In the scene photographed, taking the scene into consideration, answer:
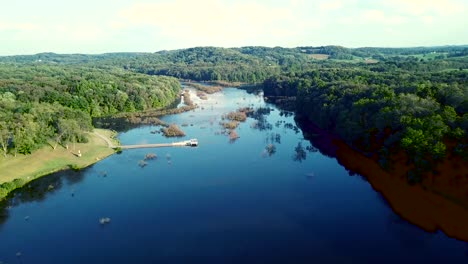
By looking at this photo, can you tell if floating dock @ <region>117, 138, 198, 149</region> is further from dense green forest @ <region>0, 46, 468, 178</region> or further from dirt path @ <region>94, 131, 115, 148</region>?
dense green forest @ <region>0, 46, 468, 178</region>

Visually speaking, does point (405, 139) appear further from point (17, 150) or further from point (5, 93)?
point (5, 93)

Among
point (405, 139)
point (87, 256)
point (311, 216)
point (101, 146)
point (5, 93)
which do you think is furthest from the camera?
point (5, 93)

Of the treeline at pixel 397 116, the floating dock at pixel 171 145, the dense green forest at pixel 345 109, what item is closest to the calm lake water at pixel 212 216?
the floating dock at pixel 171 145

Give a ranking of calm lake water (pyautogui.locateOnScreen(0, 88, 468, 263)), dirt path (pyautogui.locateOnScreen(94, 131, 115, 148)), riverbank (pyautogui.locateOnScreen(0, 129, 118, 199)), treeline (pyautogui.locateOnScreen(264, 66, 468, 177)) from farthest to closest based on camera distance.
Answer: dirt path (pyautogui.locateOnScreen(94, 131, 115, 148))
riverbank (pyautogui.locateOnScreen(0, 129, 118, 199))
treeline (pyautogui.locateOnScreen(264, 66, 468, 177))
calm lake water (pyautogui.locateOnScreen(0, 88, 468, 263))

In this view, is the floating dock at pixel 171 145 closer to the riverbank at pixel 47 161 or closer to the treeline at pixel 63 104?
the riverbank at pixel 47 161

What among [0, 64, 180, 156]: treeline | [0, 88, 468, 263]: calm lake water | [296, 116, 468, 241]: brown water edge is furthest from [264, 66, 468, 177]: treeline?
[0, 64, 180, 156]: treeline

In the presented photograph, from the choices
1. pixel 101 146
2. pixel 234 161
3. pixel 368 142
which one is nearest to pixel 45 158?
pixel 101 146
